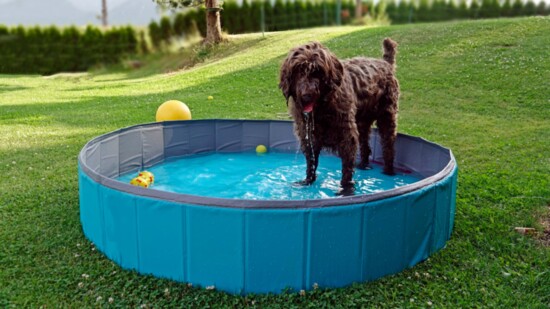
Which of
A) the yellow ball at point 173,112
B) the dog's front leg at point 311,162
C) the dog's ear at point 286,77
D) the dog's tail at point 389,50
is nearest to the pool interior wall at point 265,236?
the dog's ear at point 286,77

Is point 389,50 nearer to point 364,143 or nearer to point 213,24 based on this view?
point 364,143

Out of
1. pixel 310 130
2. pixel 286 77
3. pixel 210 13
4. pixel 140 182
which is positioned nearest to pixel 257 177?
pixel 310 130

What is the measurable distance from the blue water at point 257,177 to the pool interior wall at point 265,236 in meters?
1.79

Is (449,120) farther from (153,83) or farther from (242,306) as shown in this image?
(153,83)

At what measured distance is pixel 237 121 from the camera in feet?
26.1

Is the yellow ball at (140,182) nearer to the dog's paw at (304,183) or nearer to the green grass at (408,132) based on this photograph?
A: the green grass at (408,132)

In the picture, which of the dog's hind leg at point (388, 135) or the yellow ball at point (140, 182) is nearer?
the yellow ball at point (140, 182)

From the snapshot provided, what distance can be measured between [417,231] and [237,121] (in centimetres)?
449

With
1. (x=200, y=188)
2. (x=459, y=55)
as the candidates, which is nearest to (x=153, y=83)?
(x=459, y=55)

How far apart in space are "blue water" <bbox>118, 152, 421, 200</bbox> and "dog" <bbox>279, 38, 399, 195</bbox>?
0.82ft

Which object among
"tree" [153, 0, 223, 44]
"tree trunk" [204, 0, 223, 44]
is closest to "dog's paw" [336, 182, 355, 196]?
"tree" [153, 0, 223, 44]

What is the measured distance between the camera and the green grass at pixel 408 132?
3674 mm

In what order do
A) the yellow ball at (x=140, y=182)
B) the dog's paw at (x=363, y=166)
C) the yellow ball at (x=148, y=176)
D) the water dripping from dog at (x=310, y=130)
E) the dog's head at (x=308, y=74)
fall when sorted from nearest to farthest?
the dog's head at (x=308, y=74)
the water dripping from dog at (x=310, y=130)
the yellow ball at (x=140, y=182)
the yellow ball at (x=148, y=176)
the dog's paw at (x=363, y=166)

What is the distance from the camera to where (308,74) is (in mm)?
4738
